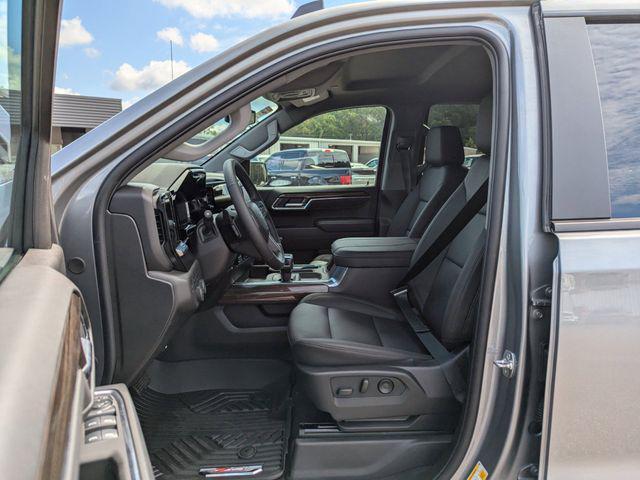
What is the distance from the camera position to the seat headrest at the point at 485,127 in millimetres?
1949

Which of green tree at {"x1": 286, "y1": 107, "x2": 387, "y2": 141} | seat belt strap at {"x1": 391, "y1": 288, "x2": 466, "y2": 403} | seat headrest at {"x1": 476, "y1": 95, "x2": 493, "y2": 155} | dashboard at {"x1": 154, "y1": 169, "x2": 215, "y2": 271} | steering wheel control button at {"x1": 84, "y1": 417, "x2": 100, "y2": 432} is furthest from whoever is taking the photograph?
green tree at {"x1": 286, "y1": 107, "x2": 387, "y2": 141}

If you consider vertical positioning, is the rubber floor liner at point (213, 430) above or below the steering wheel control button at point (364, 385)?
below

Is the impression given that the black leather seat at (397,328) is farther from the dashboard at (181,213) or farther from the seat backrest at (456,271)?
the dashboard at (181,213)

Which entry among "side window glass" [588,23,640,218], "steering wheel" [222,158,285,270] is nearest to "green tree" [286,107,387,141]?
"steering wheel" [222,158,285,270]

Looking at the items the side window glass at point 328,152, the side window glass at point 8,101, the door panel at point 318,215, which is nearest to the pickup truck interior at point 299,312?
the side window glass at point 328,152

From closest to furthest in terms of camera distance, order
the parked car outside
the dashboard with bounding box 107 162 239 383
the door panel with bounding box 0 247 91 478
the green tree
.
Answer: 1. the door panel with bounding box 0 247 91 478
2. the dashboard with bounding box 107 162 239 383
3. the green tree
4. the parked car outside

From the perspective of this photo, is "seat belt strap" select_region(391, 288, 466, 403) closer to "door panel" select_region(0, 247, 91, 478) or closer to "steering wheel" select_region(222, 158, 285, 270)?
"steering wheel" select_region(222, 158, 285, 270)

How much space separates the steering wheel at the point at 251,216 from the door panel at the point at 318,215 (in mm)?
1359

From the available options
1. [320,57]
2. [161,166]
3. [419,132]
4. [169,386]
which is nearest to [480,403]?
[320,57]

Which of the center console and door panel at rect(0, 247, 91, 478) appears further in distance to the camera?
the center console

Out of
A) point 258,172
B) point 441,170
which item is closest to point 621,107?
point 441,170

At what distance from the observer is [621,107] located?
3.98 feet

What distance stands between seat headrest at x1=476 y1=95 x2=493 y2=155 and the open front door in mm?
1534

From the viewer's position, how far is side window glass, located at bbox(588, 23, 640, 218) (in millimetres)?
1196
